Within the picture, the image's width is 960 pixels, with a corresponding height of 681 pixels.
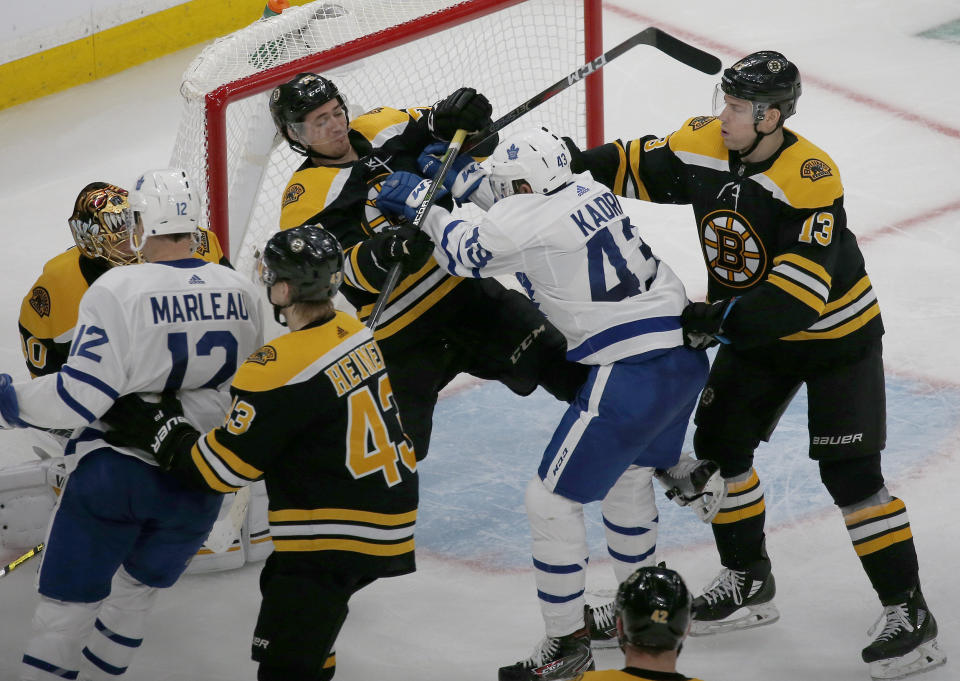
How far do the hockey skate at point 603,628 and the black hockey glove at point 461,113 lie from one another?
1221 mm

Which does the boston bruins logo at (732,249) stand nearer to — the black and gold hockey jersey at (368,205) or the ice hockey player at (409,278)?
the ice hockey player at (409,278)

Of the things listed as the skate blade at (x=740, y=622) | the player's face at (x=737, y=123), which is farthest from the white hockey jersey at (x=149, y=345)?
the skate blade at (x=740, y=622)

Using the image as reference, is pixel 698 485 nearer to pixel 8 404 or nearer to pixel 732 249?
pixel 732 249

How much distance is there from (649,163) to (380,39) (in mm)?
1325

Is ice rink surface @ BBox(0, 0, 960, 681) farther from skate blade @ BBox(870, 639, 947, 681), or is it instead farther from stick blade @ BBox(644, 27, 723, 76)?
stick blade @ BBox(644, 27, 723, 76)

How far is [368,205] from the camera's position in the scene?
333 centimetres

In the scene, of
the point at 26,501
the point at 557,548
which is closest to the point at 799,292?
the point at 557,548

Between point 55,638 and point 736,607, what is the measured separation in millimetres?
1622

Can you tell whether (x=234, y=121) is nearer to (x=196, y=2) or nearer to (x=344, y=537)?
(x=344, y=537)

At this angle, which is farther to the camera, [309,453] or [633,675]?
[309,453]

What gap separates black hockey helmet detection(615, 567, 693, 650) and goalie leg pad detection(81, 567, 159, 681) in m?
1.28

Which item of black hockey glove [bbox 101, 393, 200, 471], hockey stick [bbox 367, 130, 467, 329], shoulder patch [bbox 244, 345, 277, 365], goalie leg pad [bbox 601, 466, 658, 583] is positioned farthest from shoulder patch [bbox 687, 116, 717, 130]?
black hockey glove [bbox 101, 393, 200, 471]

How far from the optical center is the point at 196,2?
6793 mm

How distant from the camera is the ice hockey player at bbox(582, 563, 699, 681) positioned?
210cm
